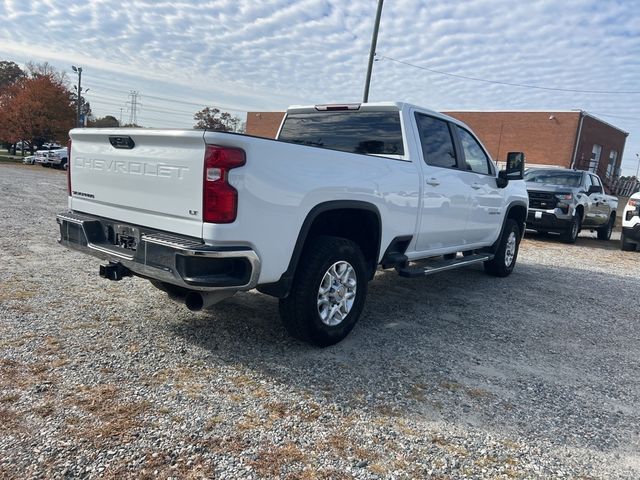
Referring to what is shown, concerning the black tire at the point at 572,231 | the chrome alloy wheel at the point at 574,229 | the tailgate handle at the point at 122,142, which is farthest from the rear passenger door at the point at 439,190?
the chrome alloy wheel at the point at 574,229

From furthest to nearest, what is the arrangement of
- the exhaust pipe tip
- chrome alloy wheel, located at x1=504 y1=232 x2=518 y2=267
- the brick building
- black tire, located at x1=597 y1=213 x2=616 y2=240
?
the brick building, black tire, located at x1=597 y1=213 x2=616 y2=240, chrome alloy wheel, located at x1=504 y1=232 x2=518 y2=267, the exhaust pipe tip

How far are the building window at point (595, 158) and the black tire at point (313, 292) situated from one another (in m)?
41.7

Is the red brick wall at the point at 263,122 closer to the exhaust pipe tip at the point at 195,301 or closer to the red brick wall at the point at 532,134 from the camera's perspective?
the red brick wall at the point at 532,134

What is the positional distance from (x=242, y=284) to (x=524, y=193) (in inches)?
235

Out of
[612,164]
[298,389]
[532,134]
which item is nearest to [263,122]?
[532,134]

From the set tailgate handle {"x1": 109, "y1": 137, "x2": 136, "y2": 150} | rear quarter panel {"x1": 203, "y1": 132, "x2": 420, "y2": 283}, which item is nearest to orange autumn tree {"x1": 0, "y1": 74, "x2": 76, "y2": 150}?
tailgate handle {"x1": 109, "y1": 137, "x2": 136, "y2": 150}

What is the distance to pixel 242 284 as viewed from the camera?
336 centimetres

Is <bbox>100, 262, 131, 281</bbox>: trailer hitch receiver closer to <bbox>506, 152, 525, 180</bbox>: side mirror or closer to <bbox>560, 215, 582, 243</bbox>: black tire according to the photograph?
<bbox>506, 152, 525, 180</bbox>: side mirror

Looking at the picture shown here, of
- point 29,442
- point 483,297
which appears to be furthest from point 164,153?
point 483,297

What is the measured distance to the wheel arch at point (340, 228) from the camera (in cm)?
370

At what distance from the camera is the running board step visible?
4.94 meters

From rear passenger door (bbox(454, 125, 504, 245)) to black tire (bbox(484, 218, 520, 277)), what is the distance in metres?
0.44

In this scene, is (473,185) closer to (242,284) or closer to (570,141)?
(242,284)

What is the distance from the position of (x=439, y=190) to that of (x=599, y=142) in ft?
139
